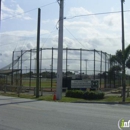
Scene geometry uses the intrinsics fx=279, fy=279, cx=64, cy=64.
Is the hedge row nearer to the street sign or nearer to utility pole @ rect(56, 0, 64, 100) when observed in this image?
utility pole @ rect(56, 0, 64, 100)

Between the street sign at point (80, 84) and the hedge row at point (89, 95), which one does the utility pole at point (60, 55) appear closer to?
the hedge row at point (89, 95)

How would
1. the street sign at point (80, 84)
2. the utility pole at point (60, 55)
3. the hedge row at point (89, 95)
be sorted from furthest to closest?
the street sign at point (80, 84), the utility pole at point (60, 55), the hedge row at point (89, 95)

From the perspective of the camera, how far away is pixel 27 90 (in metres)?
36.6

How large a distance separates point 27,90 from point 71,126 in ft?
89.3

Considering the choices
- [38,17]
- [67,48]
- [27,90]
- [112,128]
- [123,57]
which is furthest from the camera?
[67,48]

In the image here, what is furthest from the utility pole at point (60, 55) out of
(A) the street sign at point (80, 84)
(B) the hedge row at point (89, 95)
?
(A) the street sign at point (80, 84)

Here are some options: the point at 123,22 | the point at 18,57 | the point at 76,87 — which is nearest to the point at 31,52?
the point at 18,57

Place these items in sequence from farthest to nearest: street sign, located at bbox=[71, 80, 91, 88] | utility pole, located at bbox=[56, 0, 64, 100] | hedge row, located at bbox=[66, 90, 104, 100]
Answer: street sign, located at bbox=[71, 80, 91, 88] < utility pole, located at bbox=[56, 0, 64, 100] < hedge row, located at bbox=[66, 90, 104, 100]

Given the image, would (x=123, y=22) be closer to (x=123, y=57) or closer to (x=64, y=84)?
(x=123, y=57)

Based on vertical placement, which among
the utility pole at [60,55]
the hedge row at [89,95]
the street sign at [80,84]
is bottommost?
the hedge row at [89,95]

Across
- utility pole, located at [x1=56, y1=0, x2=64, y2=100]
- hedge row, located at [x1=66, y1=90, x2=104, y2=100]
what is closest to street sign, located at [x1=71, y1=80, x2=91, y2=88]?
hedge row, located at [x1=66, y1=90, x2=104, y2=100]

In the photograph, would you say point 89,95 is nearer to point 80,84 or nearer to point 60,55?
point 60,55

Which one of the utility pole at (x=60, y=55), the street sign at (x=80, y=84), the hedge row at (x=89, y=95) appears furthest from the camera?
the street sign at (x=80, y=84)

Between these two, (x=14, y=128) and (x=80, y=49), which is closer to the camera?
(x=14, y=128)
